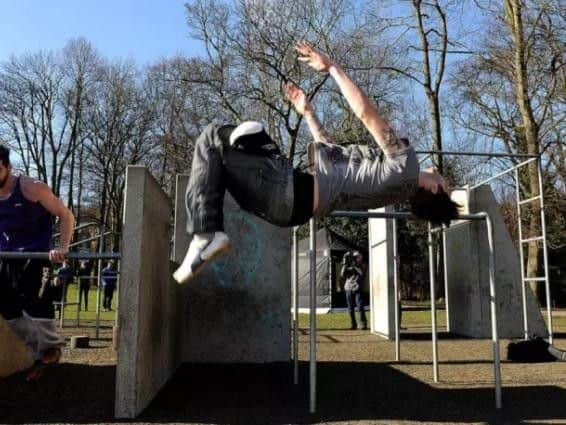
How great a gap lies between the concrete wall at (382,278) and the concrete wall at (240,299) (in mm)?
2934

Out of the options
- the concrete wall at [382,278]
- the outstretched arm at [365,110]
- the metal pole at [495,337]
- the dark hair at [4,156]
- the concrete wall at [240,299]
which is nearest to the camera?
the outstretched arm at [365,110]

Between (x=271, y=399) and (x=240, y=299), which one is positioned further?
(x=240, y=299)

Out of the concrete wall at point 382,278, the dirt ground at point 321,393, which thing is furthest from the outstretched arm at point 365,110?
the concrete wall at point 382,278

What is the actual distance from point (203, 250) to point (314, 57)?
1271mm

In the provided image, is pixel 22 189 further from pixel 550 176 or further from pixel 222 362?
pixel 550 176

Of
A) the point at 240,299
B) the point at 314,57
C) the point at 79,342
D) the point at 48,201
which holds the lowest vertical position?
the point at 79,342

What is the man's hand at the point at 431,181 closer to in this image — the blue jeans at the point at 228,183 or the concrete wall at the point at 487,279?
the blue jeans at the point at 228,183

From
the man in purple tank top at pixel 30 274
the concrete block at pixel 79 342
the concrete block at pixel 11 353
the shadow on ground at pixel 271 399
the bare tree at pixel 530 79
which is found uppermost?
the bare tree at pixel 530 79

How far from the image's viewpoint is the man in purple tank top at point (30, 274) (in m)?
3.57

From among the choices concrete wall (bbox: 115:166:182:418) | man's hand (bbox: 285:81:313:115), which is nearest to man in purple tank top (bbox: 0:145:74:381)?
concrete wall (bbox: 115:166:182:418)

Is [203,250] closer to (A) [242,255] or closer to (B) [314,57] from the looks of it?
(B) [314,57]

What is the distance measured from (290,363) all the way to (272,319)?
0.63 m

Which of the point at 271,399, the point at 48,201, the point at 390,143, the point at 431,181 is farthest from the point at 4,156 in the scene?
the point at 271,399

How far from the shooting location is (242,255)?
7.88 metres
